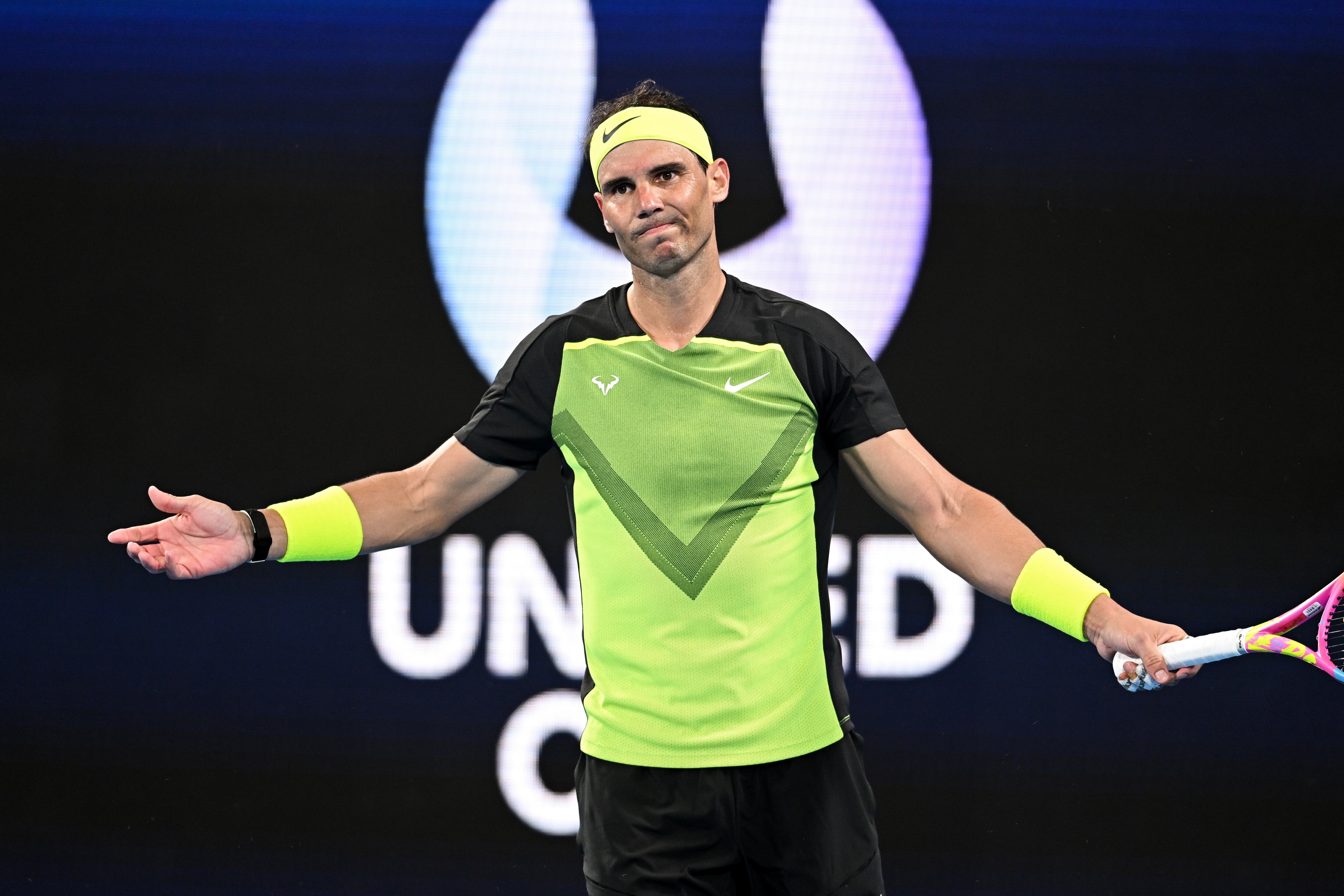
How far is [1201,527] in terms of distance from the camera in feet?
12.6

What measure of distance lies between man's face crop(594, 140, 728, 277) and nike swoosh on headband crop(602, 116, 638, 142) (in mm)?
47

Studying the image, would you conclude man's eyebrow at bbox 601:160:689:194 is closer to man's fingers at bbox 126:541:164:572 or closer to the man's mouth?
the man's mouth

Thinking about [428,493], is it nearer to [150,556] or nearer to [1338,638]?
[150,556]

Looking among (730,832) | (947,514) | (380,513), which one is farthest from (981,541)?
(380,513)

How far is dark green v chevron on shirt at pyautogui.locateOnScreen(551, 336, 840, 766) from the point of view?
2453 mm

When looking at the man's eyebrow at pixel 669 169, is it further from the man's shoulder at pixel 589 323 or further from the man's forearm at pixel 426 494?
the man's forearm at pixel 426 494

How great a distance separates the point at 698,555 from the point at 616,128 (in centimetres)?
89

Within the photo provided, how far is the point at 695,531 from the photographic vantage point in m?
2.48

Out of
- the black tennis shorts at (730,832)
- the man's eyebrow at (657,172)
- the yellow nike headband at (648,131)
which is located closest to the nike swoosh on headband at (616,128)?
the yellow nike headband at (648,131)

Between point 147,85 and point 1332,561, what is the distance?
3628mm

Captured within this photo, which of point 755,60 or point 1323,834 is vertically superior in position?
point 755,60

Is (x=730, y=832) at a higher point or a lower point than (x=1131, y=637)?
lower

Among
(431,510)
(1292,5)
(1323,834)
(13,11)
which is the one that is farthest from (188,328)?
(1323,834)

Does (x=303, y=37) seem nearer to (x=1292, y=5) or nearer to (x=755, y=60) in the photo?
(x=755, y=60)
